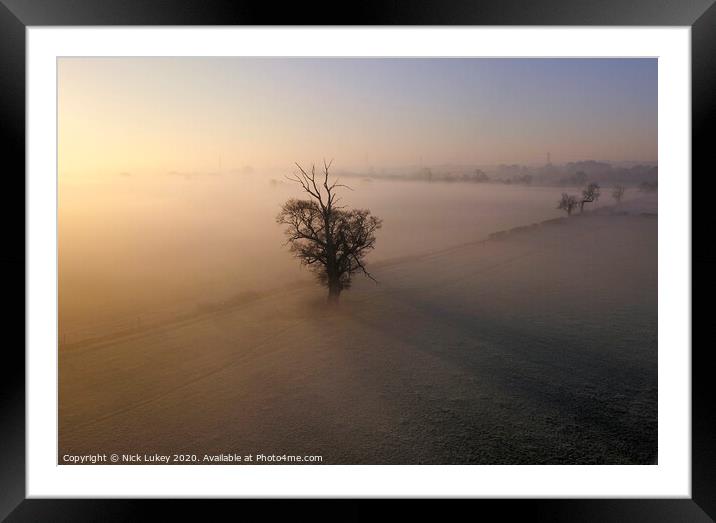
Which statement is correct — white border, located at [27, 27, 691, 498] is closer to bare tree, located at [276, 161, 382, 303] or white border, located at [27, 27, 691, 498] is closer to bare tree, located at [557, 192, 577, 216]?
bare tree, located at [276, 161, 382, 303]

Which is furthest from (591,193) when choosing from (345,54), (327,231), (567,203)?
(345,54)

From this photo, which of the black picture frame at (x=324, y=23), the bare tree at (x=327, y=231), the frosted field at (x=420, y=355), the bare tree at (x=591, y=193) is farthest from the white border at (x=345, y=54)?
the bare tree at (x=591, y=193)

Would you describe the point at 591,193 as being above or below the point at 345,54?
below

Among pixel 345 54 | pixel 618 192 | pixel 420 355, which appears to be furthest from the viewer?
pixel 618 192

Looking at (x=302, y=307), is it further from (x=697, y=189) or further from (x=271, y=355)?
(x=697, y=189)

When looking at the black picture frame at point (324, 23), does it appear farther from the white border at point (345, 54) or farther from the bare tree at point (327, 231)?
the bare tree at point (327, 231)

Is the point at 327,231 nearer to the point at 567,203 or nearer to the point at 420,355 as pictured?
the point at 420,355

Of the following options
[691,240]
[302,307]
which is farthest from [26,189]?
[691,240]
